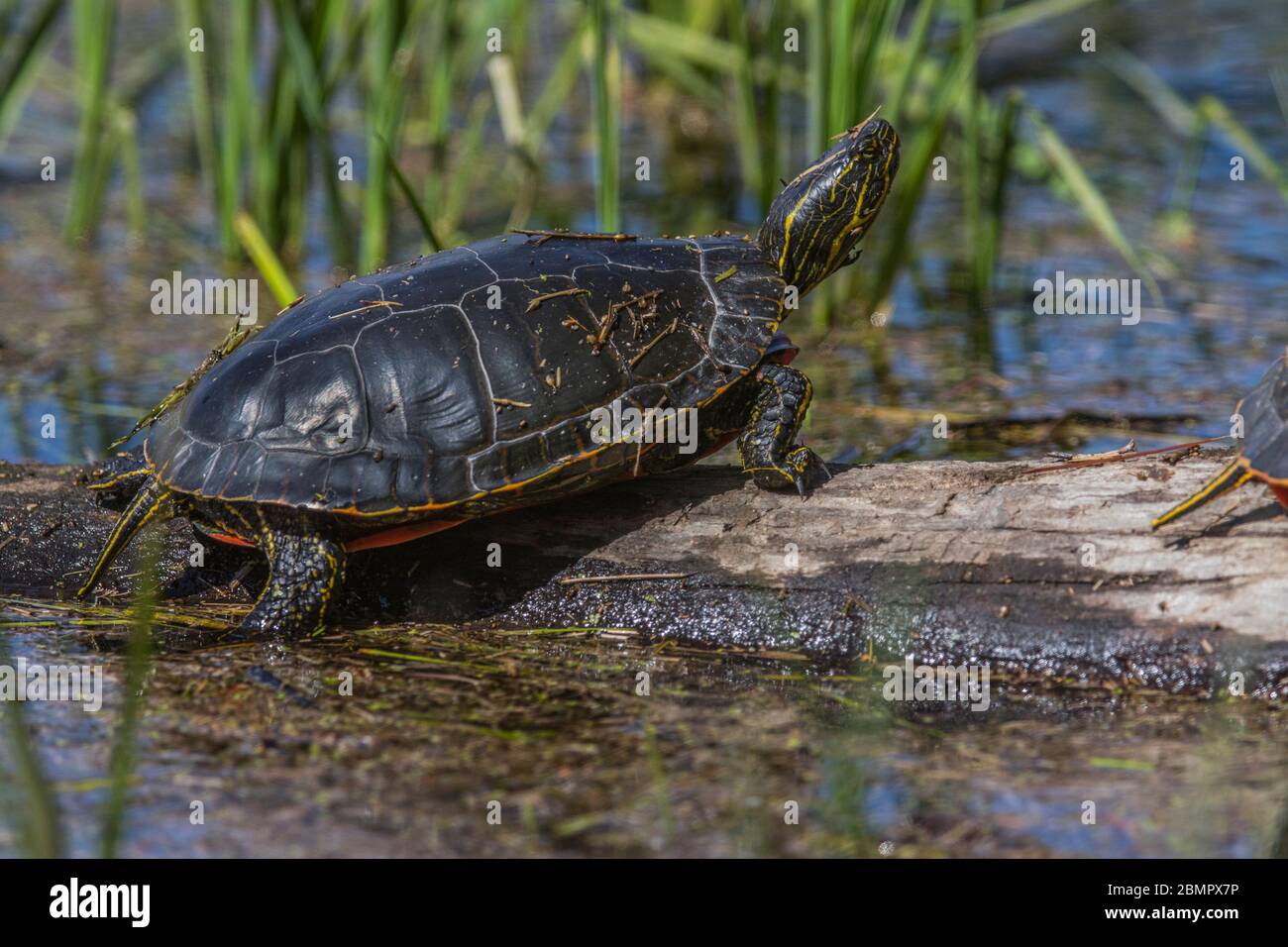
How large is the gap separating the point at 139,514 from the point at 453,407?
1054 mm

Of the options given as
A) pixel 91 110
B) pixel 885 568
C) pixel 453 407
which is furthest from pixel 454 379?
pixel 91 110

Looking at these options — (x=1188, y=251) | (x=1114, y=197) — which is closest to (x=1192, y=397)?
(x=1188, y=251)

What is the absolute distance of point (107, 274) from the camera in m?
8.38

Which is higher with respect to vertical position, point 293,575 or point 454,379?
point 454,379

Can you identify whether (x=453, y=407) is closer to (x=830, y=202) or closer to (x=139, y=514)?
(x=139, y=514)

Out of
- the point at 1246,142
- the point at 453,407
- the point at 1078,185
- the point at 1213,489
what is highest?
the point at 1246,142

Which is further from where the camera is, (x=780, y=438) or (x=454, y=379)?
(x=780, y=438)

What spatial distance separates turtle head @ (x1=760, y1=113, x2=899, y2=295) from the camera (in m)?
4.78

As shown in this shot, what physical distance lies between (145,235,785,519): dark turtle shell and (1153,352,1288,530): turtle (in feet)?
4.59

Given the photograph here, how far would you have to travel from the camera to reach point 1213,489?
3865 mm

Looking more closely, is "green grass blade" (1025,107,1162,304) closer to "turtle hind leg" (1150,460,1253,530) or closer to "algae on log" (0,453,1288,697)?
"algae on log" (0,453,1288,697)

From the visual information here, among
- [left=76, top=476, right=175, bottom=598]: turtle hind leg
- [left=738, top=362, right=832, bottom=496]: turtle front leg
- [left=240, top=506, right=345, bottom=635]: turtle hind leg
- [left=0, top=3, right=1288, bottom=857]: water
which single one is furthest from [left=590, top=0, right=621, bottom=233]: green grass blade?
[left=76, top=476, right=175, bottom=598]: turtle hind leg

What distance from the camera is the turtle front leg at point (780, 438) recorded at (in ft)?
14.2

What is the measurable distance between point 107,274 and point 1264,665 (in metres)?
6.99
